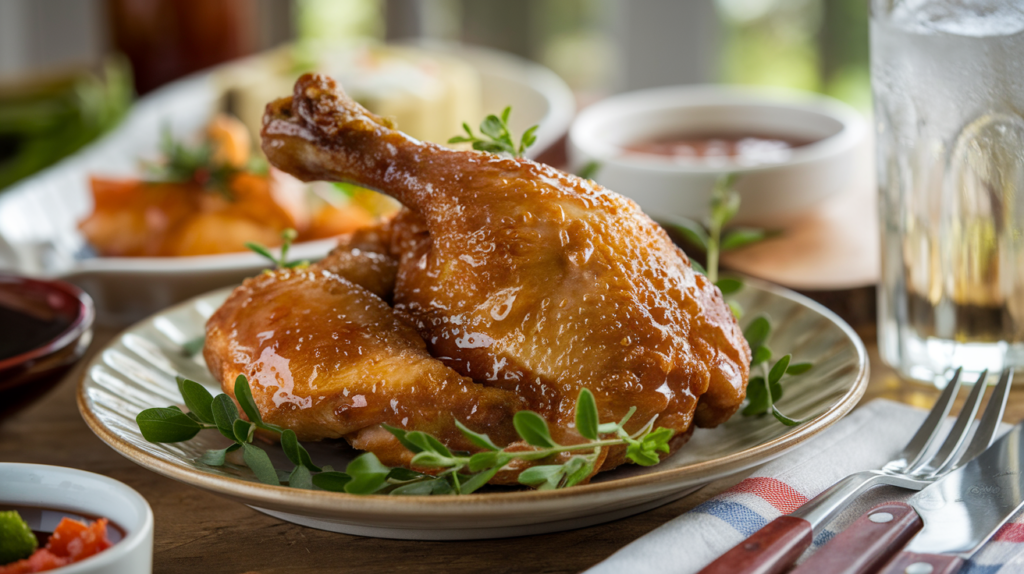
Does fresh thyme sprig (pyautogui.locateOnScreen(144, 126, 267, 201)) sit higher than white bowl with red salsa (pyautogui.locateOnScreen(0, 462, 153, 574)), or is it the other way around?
fresh thyme sprig (pyautogui.locateOnScreen(144, 126, 267, 201))

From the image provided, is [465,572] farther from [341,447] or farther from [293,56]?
[293,56]

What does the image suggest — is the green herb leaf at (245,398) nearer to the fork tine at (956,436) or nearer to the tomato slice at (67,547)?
the tomato slice at (67,547)

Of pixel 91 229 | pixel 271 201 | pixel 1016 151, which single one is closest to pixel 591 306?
pixel 1016 151

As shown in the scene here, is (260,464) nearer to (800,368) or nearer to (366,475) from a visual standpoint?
(366,475)

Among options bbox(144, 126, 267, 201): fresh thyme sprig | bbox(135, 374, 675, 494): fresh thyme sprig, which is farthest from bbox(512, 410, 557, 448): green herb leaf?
bbox(144, 126, 267, 201): fresh thyme sprig

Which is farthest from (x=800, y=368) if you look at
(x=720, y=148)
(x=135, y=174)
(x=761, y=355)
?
(x=135, y=174)

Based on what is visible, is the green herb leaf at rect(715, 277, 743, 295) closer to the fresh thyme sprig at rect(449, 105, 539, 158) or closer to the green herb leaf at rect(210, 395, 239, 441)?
the fresh thyme sprig at rect(449, 105, 539, 158)
